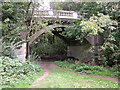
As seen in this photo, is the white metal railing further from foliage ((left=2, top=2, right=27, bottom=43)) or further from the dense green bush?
the dense green bush

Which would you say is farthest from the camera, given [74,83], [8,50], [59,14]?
[59,14]

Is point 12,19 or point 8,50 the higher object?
point 12,19

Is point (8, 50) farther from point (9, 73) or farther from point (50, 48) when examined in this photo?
point (50, 48)

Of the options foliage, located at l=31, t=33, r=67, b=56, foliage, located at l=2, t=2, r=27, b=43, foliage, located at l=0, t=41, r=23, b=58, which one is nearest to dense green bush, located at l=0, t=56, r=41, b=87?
foliage, located at l=0, t=41, r=23, b=58

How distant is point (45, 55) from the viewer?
18.6 metres

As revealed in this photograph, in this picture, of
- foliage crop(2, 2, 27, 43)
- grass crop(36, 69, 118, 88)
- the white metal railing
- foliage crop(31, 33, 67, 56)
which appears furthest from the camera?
foliage crop(31, 33, 67, 56)

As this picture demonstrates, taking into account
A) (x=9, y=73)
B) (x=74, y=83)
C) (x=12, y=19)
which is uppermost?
(x=12, y=19)

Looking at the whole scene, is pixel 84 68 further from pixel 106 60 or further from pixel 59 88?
pixel 59 88

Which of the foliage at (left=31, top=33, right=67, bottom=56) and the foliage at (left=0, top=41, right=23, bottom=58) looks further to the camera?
the foliage at (left=31, top=33, right=67, bottom=56)

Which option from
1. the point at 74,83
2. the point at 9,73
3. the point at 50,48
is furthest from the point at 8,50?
the point at 50,48

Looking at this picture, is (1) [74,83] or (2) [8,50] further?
(2) [8,50]

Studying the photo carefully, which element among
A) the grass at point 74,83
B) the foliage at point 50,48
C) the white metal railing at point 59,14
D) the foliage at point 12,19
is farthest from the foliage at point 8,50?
the foliage at point 50,48

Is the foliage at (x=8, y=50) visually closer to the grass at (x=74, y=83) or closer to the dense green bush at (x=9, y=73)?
the dense green bush at (x=9, y=73)

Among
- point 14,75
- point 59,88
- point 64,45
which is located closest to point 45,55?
point 64,45
